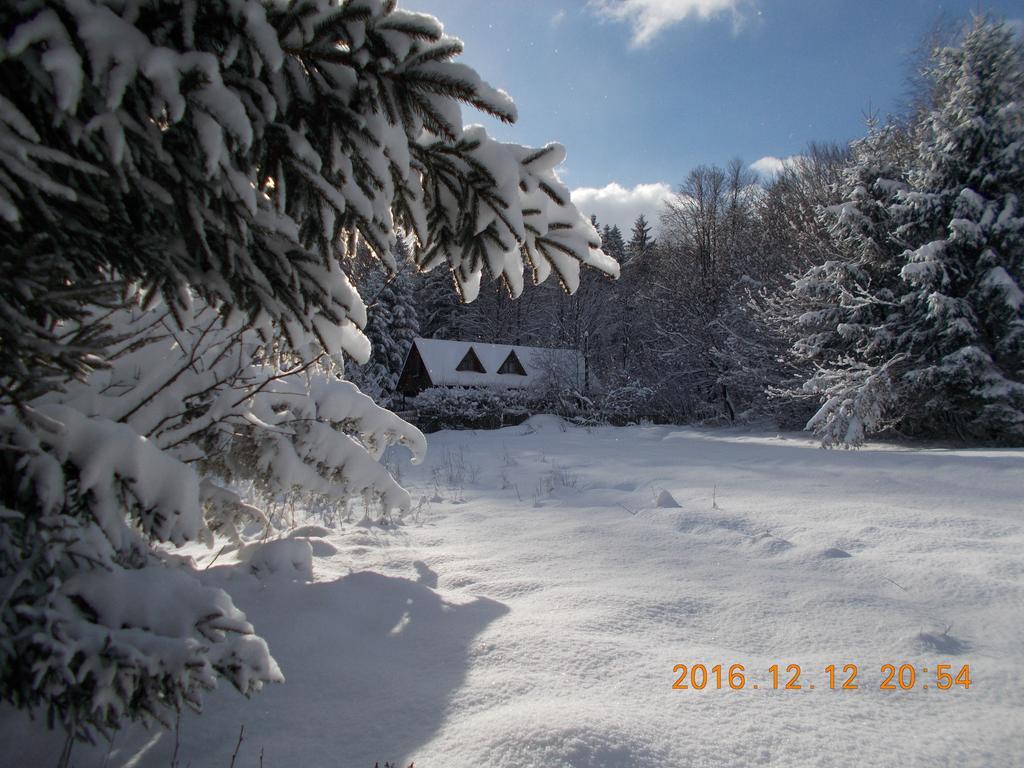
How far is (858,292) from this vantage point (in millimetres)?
13945

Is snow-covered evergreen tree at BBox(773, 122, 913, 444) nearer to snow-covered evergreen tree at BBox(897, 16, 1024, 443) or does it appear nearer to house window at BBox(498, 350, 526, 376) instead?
snow-covered evergreen tree at BBox(897, 16, 1024, 443)

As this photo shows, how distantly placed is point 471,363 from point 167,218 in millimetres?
26627

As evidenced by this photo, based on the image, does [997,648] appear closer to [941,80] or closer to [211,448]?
[211,448]

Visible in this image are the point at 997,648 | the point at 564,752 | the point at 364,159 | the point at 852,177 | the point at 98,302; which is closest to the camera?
the point at 98,302

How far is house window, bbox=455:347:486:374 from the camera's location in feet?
90.6

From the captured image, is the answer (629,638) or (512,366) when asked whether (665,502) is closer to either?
(629,638)

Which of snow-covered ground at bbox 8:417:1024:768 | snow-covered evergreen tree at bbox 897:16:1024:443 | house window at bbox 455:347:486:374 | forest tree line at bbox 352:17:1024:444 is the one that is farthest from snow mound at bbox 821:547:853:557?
house window at bbox 455:347:486:374

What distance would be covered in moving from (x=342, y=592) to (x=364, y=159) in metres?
2.42

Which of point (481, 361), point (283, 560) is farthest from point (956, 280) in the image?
point (481, 361)

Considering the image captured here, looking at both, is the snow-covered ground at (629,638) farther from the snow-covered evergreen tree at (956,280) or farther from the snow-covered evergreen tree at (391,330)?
the snow-covered evergreen tree at (391,330)

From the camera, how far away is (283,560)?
318cm

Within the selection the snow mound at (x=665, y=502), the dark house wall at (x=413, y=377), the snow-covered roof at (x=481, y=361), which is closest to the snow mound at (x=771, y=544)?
the snow mound at (x=665, y=502)

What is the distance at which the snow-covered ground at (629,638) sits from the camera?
1.77m

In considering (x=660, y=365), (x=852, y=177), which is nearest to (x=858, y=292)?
(x=852, y=177)
